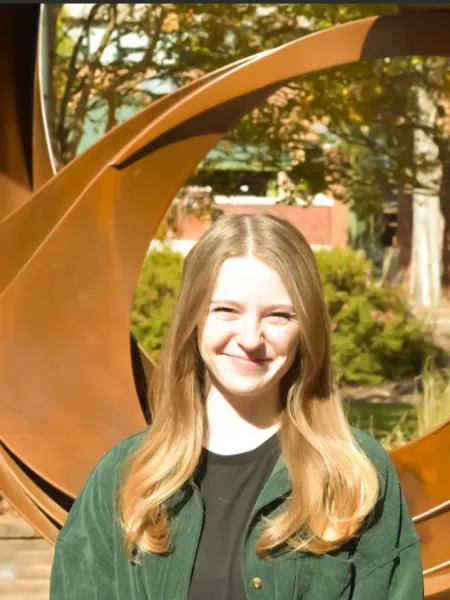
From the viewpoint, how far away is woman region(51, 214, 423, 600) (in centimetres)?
201

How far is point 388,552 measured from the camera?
2049 millimetres

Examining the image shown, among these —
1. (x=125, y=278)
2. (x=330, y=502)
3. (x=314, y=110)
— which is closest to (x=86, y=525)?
(x=330, y=502)

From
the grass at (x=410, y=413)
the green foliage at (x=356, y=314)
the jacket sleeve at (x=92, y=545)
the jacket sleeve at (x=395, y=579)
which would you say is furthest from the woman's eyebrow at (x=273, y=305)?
the green foliage at (x=356, y=314)

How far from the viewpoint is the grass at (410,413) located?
670cm

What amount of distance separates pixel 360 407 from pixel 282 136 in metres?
2.30

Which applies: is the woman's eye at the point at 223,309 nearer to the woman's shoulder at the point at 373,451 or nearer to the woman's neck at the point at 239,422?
the woman's neck at the point at 239,422

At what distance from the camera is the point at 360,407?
26.7 ft

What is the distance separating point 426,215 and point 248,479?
809cm

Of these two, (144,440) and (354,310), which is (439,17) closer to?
(144,440)

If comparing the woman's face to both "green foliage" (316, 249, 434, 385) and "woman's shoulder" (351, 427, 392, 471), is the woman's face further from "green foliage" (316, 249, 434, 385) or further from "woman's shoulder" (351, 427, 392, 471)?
"green foliage" (316, 249, 434, 385)

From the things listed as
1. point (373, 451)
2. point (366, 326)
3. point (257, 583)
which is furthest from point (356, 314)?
point (257, 583)

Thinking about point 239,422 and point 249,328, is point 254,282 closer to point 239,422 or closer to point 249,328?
point 249,328

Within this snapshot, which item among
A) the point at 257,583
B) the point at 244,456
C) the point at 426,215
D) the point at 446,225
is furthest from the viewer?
the point at 426,215

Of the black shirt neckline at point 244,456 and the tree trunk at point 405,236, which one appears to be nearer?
the black shirt neckline at point 244,456
